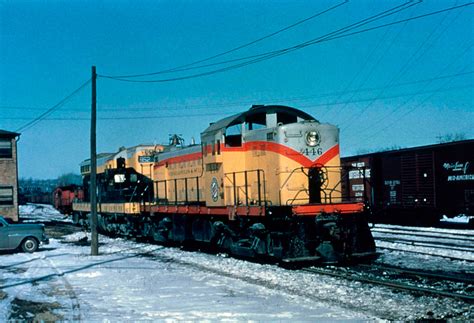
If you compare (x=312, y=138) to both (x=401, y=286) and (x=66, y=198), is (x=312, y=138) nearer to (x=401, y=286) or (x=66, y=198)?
(x=401, y=286)

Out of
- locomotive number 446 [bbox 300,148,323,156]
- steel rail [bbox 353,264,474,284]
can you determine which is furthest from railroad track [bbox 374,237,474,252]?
locomotive number 446 [bbox 300,148,323,156]

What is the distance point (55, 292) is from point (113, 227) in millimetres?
15972

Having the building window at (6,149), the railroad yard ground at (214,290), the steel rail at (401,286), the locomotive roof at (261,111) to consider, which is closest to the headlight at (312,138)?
the locomotive roof at (261,111)

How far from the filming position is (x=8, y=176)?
37.2 m

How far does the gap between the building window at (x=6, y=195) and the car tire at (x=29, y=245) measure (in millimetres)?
18228

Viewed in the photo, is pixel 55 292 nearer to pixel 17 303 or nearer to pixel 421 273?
pixel 17 303

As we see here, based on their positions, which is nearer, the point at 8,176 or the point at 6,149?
the point at 8,176

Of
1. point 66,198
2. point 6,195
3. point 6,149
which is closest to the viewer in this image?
point 6,195

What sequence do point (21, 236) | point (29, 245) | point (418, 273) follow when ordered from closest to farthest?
point (418, 273) < point (21, 236) < point (29, 245)

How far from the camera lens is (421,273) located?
12273mm

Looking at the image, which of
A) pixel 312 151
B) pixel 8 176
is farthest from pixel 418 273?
pixel 8 176

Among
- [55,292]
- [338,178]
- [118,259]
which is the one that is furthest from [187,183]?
[55,292]

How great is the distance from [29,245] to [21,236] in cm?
46

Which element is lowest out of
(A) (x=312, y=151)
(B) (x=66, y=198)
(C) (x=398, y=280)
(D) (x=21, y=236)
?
(C) (x=398, y=280)
